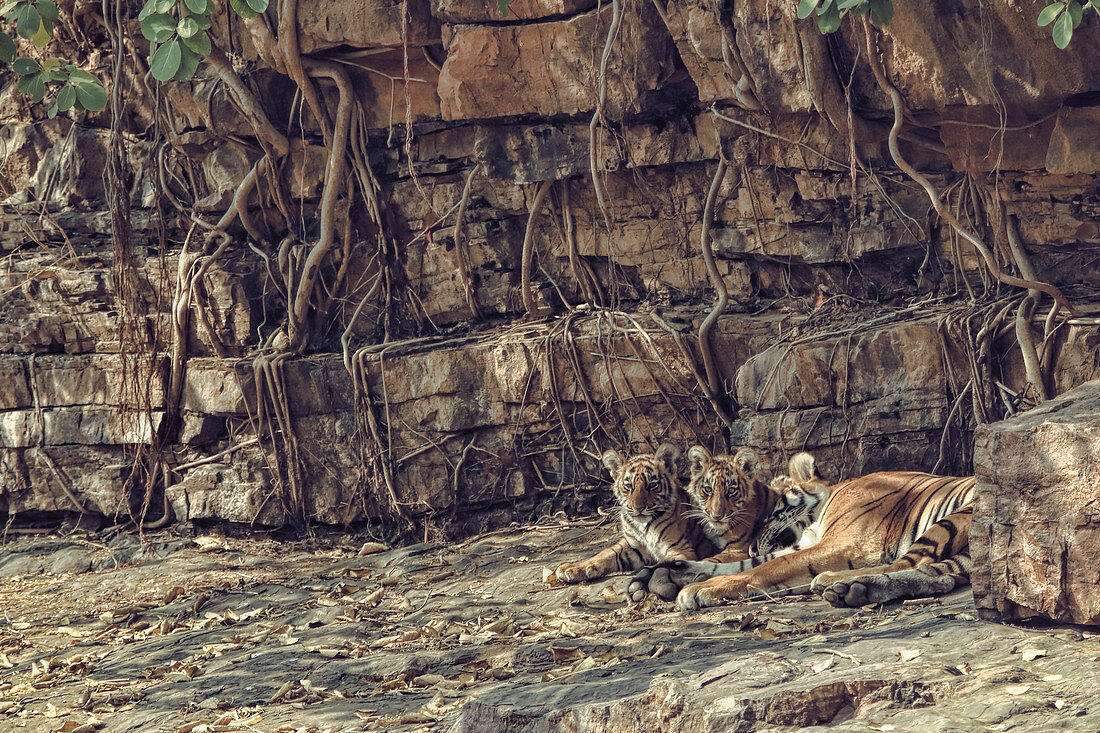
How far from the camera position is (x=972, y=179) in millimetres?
5629

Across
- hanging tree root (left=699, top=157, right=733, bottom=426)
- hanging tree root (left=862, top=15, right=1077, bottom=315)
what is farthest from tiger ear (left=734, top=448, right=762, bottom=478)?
hanging tree root (left=862, top=15, right=1077, bottom=315)

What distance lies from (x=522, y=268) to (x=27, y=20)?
334 cm

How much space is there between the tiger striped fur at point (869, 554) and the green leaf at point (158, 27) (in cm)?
325

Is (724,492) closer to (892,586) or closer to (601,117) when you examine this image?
(892,586)

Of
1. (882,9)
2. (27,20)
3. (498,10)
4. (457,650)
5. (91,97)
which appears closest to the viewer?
(27,20)

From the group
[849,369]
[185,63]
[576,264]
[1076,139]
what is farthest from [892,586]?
[185,63]

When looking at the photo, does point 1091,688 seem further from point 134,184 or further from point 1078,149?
point 134,184

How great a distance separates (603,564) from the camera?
5.08 metres

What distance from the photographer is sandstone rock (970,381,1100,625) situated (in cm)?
306

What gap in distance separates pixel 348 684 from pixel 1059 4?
158 inches

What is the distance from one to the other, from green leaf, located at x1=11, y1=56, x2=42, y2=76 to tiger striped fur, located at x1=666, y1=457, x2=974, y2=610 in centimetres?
350

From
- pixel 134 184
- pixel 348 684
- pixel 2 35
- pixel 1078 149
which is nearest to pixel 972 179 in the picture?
pixel 1078 149

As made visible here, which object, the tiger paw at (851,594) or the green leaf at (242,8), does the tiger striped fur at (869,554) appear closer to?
the tiger paw at (851,594)

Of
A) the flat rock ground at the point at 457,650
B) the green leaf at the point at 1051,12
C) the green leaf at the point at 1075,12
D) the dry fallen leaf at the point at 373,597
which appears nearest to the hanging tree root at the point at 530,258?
the flat rock ground at the point at 457,650
